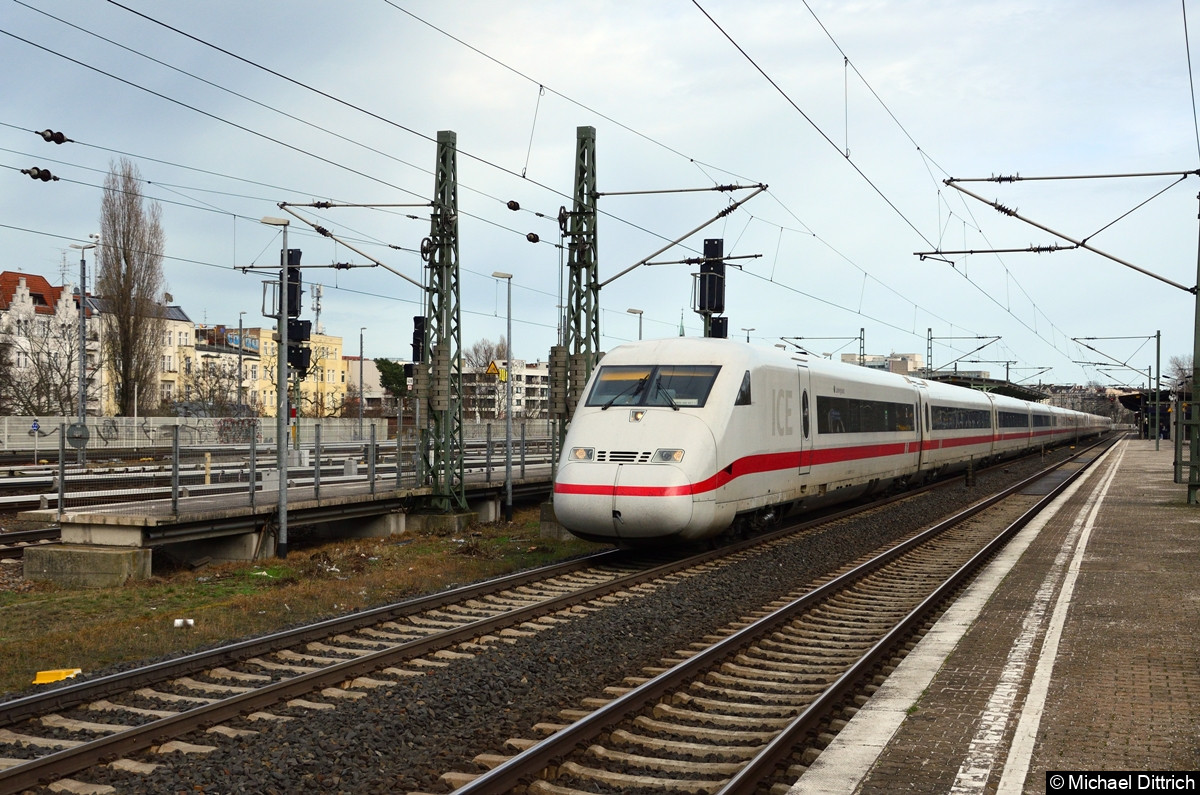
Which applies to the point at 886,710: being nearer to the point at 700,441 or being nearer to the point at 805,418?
the point at 700,441

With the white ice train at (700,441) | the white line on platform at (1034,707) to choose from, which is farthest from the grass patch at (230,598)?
the white line on platform at (1034,707)

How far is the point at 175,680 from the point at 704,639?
4.72 metres

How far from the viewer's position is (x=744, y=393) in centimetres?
1596

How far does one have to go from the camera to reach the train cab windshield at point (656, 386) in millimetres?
15477

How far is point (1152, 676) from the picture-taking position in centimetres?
847

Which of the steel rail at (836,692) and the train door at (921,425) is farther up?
the train door at (921,425)

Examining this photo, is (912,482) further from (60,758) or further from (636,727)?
(60,758)

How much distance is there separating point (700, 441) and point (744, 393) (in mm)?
1664

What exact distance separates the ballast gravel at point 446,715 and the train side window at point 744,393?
358 centimetres

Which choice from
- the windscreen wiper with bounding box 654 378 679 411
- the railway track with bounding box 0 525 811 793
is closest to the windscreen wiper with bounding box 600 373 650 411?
the windscreen wiper with bounding box 654 378 679 411

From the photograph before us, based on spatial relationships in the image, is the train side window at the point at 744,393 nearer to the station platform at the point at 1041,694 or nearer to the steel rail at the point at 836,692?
the steel rail at the point at 836,692

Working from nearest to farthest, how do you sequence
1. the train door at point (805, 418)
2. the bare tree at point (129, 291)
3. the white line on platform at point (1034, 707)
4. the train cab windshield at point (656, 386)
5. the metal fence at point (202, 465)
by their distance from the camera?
the white line on platform at point (1034, 707) < the train cab windshield at point (656, 386) < the metal fence at point (202, 465) < the train door at point (805, 418) < the bare tree at point (129, 291)

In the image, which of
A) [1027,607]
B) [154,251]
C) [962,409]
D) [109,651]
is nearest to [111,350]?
[154,251]

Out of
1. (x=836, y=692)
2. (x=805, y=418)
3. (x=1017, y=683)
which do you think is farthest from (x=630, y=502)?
(x=1017, y=683)
